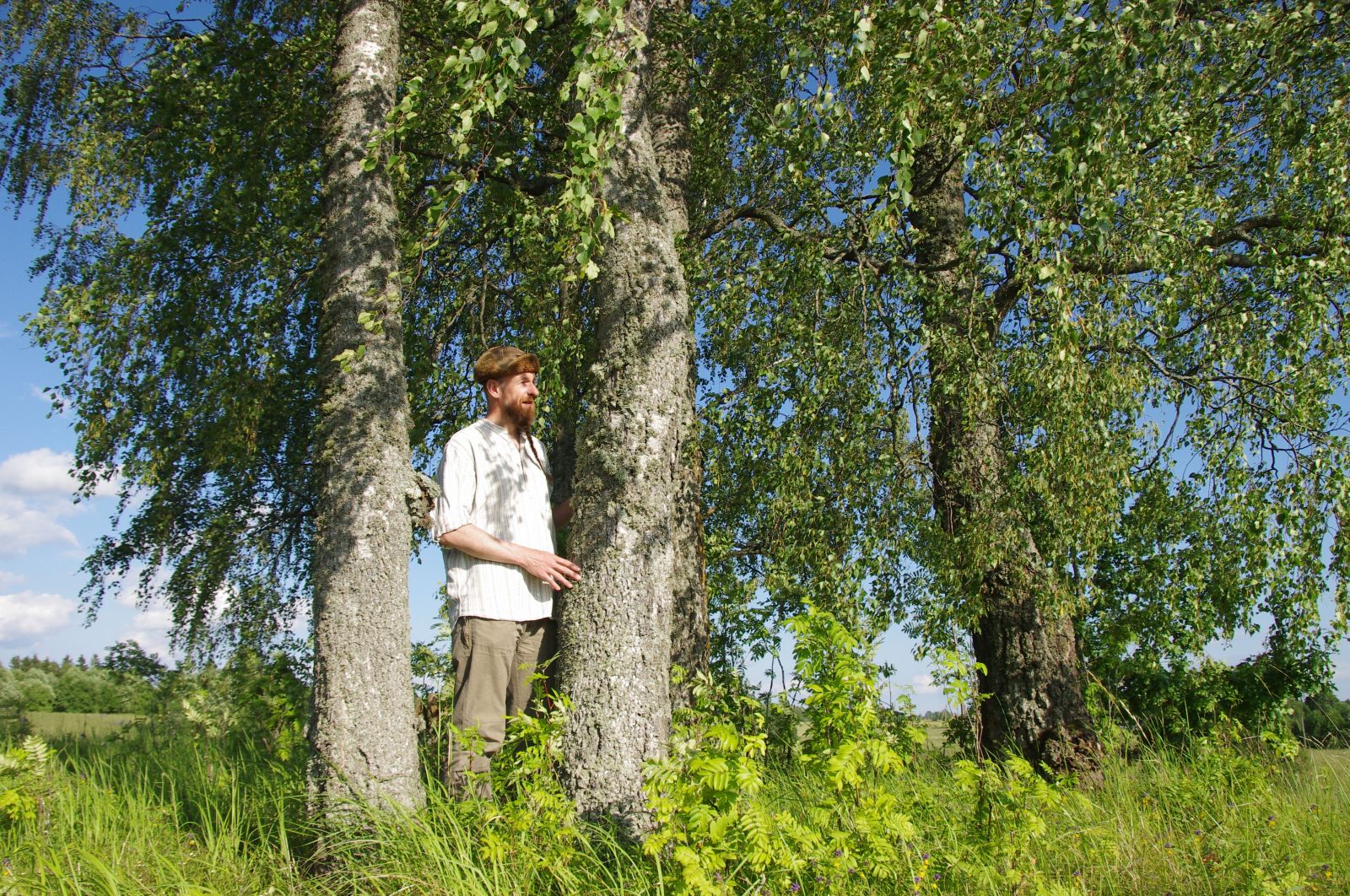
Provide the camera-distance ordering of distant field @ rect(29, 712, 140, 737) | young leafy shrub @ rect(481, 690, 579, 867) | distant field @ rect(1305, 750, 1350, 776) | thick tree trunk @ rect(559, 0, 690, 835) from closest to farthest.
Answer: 1. young leafy shrub @ rect(481, 690, 579, 867)
2. thick tree trunk @ rect(559, 0, 690, 835)
3. distant field @ rect(1305, 750, 1350, 776)
4. distant field @ rect(29, 712, 140, 737)

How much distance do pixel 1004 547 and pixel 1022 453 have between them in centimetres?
78

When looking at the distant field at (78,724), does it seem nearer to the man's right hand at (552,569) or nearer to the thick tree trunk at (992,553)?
the man's right hand at (552,569)

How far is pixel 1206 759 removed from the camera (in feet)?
13.9

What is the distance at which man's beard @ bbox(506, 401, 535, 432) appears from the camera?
382 cm

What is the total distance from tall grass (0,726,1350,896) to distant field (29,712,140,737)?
2.69 m

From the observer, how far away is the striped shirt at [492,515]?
136 inches

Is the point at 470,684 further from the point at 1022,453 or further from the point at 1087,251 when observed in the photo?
the point at 1022,453

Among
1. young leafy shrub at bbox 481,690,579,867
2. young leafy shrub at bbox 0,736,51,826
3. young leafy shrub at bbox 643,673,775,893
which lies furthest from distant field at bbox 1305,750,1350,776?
young leafy shrub at bbox 0,736,51,826

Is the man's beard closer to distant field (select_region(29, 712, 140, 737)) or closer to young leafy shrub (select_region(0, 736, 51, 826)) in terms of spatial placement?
young leafy shrub (select_region(0, 736, 51, 826))

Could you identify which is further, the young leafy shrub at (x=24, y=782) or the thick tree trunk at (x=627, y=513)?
the young leafy shrub at (x=24, y=782)

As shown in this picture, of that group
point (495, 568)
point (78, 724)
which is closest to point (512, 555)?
point (495, 568)

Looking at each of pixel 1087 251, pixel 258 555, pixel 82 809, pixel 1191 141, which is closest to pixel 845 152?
pixel 1087 251

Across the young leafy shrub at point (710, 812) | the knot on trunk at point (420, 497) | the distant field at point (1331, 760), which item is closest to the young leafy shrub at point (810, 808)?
the young leafy shrub at point (710, 812)

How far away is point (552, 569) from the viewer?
3430 millimetres
